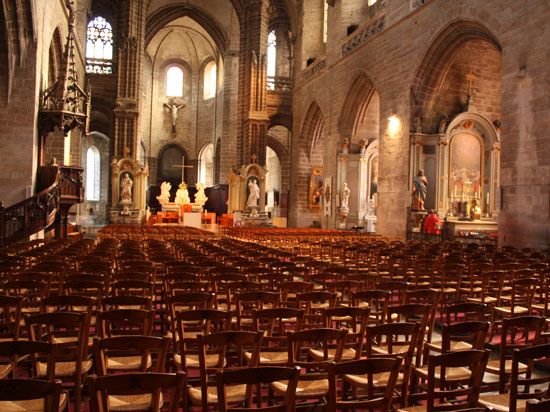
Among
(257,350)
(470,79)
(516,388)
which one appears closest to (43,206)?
(257,350)

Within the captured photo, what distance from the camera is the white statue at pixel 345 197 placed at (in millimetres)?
30706

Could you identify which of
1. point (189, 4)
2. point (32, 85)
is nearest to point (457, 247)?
point (32, 85)

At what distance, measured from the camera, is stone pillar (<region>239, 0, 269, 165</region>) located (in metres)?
36.6

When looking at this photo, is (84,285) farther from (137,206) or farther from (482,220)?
(137,206)

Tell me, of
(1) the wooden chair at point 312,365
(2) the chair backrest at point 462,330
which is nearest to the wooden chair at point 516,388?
(2) the chair backrest at point 462,330

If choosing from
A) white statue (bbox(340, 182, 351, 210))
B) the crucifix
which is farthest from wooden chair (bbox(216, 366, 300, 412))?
white statue (bbox(340, 182, 351, 210))

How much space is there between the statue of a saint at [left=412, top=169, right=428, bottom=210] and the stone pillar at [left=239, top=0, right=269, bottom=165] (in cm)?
1467

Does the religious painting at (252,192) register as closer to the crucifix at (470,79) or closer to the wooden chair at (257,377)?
the crucifix at (470,79)

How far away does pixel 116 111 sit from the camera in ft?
115

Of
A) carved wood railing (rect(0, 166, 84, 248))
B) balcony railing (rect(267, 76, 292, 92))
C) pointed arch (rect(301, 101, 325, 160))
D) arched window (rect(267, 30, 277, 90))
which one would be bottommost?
carved wood railing (rect(0, 166, 84, 248))

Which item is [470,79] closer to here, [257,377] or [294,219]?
[294,219]

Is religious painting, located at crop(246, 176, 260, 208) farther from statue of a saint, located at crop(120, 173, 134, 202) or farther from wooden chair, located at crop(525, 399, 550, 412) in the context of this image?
wooden chair, located at crop(525, 399, 550, 412)

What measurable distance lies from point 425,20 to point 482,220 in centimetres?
777

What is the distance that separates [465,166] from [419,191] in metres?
2.50
